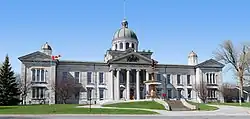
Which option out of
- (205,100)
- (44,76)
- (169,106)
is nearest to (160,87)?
(205,100)

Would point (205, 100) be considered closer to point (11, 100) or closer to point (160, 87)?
point (160, 87)

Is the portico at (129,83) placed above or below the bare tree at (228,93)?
above

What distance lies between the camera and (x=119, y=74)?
74625 mm

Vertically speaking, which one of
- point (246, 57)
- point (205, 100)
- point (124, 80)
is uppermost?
point (246, 57)

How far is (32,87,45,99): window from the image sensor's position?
70.2m

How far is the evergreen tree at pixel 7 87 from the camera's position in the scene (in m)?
56.1

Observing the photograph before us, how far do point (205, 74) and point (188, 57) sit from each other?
7426 mm

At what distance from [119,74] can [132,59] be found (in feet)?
15.6

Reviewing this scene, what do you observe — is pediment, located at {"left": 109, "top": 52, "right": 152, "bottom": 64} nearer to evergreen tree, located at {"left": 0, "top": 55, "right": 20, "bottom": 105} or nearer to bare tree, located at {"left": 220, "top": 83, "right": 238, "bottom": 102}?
bare tree, located at {"left": 220, "top": 83, "right": 238, "bottom": 102}

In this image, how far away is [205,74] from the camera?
269ft

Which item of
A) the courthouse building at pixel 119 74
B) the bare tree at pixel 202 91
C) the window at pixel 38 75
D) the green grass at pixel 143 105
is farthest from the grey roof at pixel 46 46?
the bare tree at pixel 202 91

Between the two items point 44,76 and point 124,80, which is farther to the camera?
point 124,80

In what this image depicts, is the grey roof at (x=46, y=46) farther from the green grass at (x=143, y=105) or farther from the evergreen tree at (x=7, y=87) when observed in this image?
the green grass at (x=143, y=105)

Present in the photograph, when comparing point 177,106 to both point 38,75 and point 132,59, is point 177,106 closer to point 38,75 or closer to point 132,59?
point 132,59
